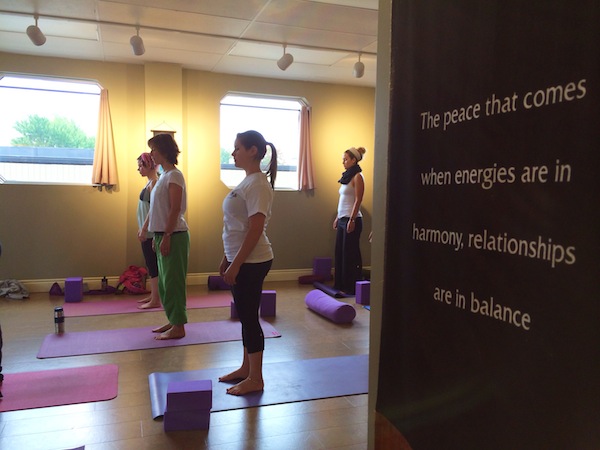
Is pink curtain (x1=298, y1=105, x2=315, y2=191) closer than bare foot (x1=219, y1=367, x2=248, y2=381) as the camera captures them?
No

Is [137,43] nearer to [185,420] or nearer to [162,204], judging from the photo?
[162,204]

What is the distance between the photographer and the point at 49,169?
219 inches

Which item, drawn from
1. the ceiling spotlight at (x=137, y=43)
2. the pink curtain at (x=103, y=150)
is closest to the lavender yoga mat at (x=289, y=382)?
the ceiling spotlight at (x=137, y=43)

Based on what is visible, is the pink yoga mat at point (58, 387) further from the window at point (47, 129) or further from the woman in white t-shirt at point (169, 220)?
the window at point (47, 129)

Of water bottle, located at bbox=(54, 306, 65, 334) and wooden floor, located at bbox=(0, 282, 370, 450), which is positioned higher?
water bottle, located at bbox=(54, 306, 65, 334)

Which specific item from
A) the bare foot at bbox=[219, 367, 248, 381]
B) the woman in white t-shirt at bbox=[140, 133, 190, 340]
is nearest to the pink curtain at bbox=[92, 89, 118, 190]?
the woman in white t-shirt at bbox=[140, 133, 190, 340]

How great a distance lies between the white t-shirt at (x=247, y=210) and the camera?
8.11 feet

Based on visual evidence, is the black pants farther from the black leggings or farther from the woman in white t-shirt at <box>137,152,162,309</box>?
the black leggings

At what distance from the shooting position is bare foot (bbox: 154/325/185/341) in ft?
12.3

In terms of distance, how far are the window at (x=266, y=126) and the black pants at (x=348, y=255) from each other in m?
1.21

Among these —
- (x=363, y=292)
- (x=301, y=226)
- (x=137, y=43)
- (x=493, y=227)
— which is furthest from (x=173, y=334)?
(x=493, y=227)

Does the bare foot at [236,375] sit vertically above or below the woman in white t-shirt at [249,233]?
below

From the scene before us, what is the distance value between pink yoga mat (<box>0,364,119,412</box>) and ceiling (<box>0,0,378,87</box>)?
2765mm

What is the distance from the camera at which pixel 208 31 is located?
14.7ft
